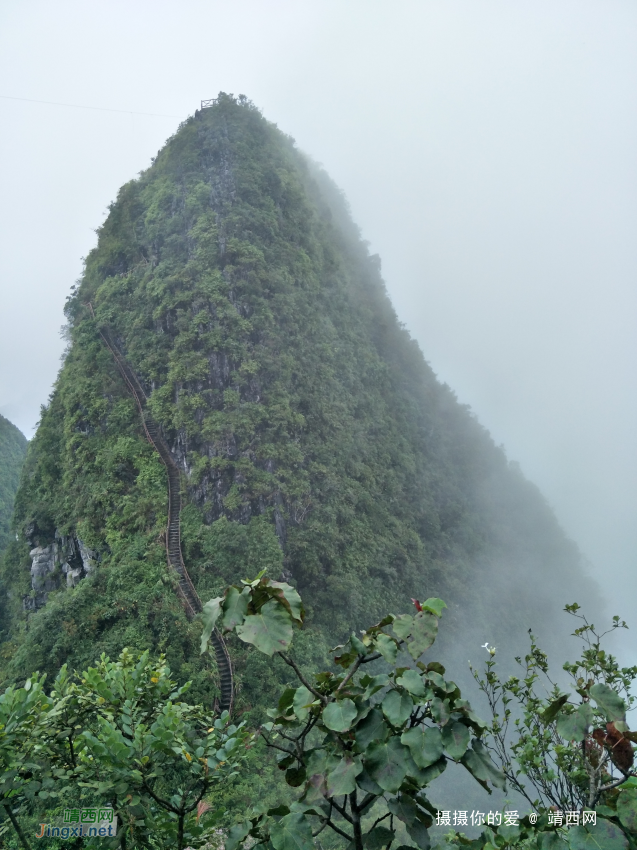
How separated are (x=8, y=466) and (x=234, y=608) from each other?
131 feet

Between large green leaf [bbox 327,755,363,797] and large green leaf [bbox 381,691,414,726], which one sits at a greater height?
large green leaf [bbox 381,691,414,726]

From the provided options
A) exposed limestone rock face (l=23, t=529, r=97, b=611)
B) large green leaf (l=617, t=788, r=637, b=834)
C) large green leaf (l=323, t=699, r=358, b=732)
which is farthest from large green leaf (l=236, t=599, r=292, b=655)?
exposed limestone rock face (l=23, t=529, r=97, b=611)

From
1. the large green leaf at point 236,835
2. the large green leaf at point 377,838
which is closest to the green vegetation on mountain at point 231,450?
the large green leaf at point 236,835

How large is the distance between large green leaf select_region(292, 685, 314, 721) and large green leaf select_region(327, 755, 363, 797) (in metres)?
0.15

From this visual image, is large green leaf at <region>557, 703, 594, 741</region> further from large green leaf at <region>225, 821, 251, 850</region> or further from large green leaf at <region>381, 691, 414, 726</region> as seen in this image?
large green leaf at <region>225, 821, 251, 850</region>

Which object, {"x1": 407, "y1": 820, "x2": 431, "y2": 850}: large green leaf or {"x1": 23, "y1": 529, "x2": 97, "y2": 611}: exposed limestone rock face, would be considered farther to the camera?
{"x1": 23, "y1": 529, "x2": 97, "y2": 611}: exposed limestone rock face

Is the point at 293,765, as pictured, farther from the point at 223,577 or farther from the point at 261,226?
the point at 261,226

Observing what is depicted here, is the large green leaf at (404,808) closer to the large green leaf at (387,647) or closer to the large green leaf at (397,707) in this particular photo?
the large green leaf at (397,707)

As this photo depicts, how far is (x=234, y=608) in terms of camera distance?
4.09 feet

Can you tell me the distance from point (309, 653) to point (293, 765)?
39.9 feet

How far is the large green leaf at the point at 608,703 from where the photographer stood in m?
1.34

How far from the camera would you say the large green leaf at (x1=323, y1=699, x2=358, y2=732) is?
47.9 inches

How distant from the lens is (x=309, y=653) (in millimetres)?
12828

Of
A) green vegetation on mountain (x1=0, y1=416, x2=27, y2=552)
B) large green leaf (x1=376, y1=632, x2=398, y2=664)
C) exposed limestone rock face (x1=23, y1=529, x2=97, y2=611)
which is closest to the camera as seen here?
large green leaf (x1=376, y1=632, x2=398, y2=664)
